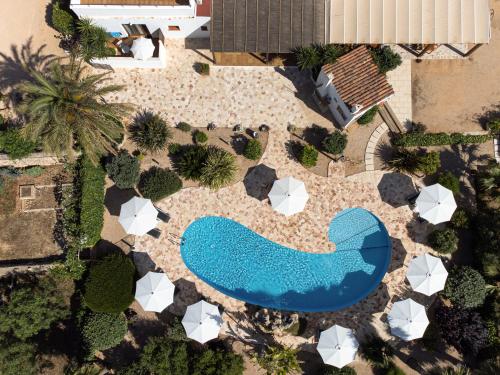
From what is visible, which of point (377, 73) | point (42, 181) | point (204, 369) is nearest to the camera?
point (204, 369)

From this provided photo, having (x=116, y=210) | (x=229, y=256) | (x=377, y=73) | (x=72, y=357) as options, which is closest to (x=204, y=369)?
(x=229, y=256)

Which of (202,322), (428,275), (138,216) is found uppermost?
(138,216)

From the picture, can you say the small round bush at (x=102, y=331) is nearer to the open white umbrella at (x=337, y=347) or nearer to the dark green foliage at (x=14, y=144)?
the dark green foliage at (x=14, y=144)

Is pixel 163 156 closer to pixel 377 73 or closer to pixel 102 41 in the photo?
pixel 102 41

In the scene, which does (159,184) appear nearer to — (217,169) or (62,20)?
(217,169)

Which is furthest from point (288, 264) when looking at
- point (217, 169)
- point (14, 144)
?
point (14, 144)

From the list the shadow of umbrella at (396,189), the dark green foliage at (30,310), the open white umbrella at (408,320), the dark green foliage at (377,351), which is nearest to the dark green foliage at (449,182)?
the shadow of umbrella at (396,189)
